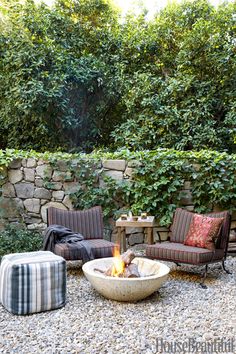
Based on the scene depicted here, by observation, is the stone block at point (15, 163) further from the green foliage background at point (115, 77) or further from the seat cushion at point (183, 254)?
the seat cushion at point (183, 254)

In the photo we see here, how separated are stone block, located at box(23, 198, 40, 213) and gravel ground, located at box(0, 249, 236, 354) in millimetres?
2147

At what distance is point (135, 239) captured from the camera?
18.4ft

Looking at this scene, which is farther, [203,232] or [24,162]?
[24,162]

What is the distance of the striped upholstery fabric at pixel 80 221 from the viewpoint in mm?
4621

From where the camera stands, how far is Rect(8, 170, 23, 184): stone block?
5731mm

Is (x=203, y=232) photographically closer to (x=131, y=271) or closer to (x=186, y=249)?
(x=186, y=249)

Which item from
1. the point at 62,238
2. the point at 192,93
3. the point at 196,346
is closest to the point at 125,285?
the point at 196,346

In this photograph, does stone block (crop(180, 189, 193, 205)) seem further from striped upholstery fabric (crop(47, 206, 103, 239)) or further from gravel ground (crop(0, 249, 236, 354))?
gravel ground (crop(0, 249, 236, 354))

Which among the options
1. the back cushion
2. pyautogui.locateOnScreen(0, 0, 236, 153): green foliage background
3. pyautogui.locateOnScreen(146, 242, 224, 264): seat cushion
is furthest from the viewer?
pyautogui.locateOnScreen(0, 0, 236, 153): green foliage background

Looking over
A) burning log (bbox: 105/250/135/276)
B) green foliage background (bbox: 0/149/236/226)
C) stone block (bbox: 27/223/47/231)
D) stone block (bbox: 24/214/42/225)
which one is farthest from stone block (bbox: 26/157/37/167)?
burning log (bbox: 105/250/135/276)

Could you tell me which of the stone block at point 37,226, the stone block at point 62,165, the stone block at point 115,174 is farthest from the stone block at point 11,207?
the stone block at point 115,174

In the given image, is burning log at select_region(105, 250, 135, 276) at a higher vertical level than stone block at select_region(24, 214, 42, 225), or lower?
lower

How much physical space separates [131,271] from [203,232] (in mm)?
1154

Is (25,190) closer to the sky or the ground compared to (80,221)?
closer to the sky
